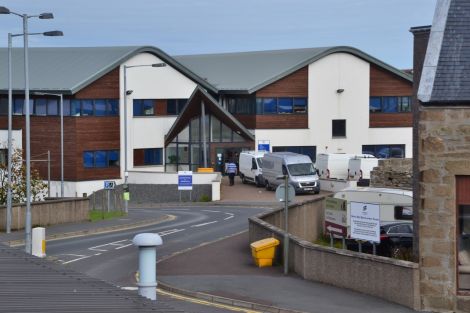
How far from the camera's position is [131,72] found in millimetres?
76375

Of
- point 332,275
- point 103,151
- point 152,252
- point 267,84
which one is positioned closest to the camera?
point 152,252

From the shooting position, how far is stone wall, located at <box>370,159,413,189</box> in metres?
50.3

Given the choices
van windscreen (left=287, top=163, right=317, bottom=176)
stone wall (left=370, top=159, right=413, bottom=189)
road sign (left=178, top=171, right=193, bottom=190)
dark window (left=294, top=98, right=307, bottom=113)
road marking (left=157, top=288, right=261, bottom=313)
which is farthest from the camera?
dark window (left=294, top=98, right=307, bottom=113)

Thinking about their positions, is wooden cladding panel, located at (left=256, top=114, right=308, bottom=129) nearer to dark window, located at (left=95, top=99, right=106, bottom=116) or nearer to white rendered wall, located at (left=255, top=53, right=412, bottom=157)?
white rendered wall, located at (left=255, top=53, right=412, bottom=157)

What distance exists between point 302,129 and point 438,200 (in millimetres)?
61066

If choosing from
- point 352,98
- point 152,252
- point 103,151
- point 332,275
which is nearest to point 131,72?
point 103,151

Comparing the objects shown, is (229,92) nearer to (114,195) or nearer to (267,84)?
(267,84)

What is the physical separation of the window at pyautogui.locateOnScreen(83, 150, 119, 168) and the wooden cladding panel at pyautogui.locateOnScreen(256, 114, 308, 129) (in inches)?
534

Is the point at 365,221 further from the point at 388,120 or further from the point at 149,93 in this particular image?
the point at 388,120

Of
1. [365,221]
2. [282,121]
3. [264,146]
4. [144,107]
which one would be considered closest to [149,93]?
[144,107]

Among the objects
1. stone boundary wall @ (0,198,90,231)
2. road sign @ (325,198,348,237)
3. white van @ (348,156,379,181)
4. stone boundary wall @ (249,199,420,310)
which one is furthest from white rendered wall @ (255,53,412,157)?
stone boundary wall @ (249,199,420,310)

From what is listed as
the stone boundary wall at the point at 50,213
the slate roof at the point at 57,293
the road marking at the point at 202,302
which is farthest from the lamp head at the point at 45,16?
the slate roof at the point at 57,293

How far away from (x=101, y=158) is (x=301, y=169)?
1728cm

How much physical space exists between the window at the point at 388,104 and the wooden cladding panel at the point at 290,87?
626cm
